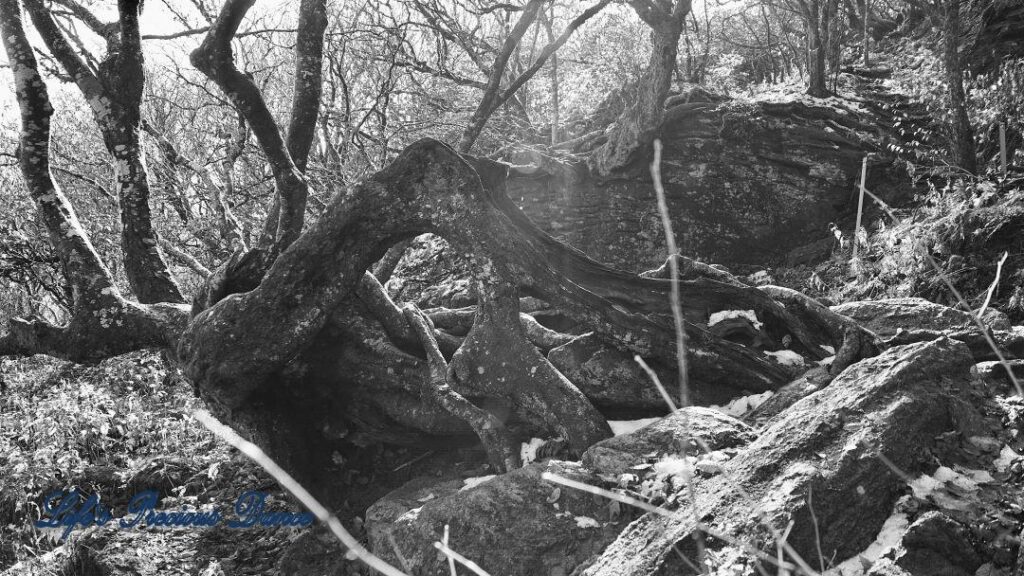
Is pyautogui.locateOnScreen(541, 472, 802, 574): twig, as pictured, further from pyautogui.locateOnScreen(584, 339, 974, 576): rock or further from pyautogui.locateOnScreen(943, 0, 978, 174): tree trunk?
pyautogui.locateOnScreen(943, 0, 978, 174): tree trunk

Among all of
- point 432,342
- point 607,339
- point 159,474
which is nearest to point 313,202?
point 159,474

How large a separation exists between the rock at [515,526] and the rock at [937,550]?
4.54 feet

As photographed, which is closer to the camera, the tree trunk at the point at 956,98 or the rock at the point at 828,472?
the rock at the point at 828,472

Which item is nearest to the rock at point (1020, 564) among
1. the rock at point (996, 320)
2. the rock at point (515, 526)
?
the rock at point (515, 526)

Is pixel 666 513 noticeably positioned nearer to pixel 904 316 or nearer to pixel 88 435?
pixel 904 316

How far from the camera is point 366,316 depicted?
5.89m

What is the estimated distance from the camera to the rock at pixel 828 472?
118 inches

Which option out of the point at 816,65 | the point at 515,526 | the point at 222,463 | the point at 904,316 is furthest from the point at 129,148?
the point at 816,65

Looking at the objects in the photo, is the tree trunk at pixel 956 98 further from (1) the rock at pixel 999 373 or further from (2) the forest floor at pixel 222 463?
(1) the rock at pixel 999 373

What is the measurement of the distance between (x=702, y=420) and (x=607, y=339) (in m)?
1.23

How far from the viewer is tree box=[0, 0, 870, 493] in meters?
5.07

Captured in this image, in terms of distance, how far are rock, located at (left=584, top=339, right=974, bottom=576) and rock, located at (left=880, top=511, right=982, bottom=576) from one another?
158mm

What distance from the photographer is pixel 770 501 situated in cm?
309

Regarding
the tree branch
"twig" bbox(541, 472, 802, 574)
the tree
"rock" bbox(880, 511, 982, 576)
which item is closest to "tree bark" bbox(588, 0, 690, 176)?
the tree
